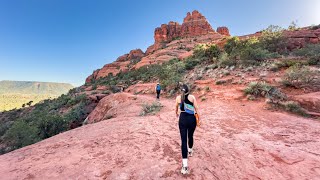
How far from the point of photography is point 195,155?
5.15 metres

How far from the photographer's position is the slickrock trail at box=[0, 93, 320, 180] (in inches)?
174

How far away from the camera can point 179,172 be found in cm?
434

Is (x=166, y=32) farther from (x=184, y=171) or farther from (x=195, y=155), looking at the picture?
(x=184, y=171)

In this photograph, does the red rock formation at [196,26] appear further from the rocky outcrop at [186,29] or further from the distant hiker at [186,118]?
the distant hiker at [186,118]

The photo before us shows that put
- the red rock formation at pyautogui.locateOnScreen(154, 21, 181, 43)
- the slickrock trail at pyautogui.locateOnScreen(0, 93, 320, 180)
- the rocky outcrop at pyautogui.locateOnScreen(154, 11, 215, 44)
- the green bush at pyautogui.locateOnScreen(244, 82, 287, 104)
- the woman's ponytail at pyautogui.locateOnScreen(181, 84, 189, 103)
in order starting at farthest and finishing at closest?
the red rock formation at pyautogui.locateOnScreen(154, 21, 181, 43) < the rocky outcrop at pyautogui.locateOnScreen(154, 11, 215, 44) < the green bush at pyautogui.locateOnScreen(244, 82, 287, 104) < the woman's ponytail at pyautogui.locateOnScreen(181, 84, 189, 103) < the slickrock trail at pyautogui.locateOnScreen(0, 93, 320, 180)

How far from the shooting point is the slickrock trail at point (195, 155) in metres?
4.41

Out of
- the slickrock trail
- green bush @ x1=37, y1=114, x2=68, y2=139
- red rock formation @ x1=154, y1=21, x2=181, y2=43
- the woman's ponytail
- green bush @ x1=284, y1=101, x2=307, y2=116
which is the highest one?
red rock formation @ x1=154, y1=21, x2=181, y2=43

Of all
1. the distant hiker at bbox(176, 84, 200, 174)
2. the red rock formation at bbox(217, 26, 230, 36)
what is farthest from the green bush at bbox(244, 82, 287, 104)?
the red rock formation at bbox(217, 26, 230, 36)

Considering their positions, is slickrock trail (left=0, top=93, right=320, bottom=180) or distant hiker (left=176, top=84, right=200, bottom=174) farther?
slickrock trail (left=0, top=93, right=320, bottom=180)

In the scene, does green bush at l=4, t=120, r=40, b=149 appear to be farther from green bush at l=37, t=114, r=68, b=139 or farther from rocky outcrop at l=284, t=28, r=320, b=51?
rocky outcrop at l=284, t=28, r=320, b=51

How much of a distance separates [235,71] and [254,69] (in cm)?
151

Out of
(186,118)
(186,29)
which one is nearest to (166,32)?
(186,29)

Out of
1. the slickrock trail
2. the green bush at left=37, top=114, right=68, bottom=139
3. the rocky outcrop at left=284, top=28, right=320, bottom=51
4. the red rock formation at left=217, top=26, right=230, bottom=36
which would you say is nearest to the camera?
the slickrock trail

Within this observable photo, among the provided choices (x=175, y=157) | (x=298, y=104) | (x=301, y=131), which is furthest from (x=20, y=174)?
(x=298, y=104)
